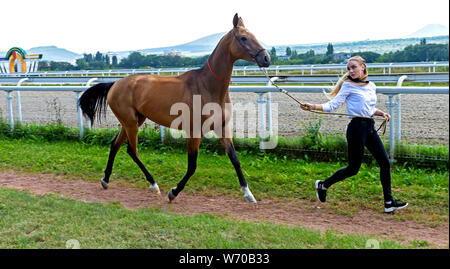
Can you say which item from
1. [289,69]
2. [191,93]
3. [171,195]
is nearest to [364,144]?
[191,93]

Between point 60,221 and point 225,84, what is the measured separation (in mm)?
2702

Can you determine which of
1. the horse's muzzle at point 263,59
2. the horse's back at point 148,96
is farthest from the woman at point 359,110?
the horse's back at point 148,96

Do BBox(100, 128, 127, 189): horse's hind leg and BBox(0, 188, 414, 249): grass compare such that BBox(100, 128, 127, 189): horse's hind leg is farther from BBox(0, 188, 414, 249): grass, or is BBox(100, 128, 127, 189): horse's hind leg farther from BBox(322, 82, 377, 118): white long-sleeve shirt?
BBox(322, 82, 377, 118): white long-sleeve shirt

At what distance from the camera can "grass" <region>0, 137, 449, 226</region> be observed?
582 centimetres

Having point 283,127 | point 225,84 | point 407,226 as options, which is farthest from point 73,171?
point 407,226

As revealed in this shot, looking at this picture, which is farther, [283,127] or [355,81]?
[283,127]

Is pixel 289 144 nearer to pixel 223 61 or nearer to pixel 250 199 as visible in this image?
pixel 250 199

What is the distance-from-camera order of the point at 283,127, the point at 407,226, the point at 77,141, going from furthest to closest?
the point at 77,141
the point at 283,127
the point at 407,226

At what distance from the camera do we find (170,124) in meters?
6.54

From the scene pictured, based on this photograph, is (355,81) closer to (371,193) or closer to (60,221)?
(371,193)

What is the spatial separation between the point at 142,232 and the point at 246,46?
2637mm

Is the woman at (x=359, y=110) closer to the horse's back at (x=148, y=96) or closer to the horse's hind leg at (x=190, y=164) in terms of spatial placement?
the horse's hind leg at (x=190, y=164)

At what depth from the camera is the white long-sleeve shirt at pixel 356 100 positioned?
5.18 meters

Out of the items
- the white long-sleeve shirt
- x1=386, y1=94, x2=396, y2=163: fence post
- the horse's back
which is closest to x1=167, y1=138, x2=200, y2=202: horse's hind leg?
the horse's back
